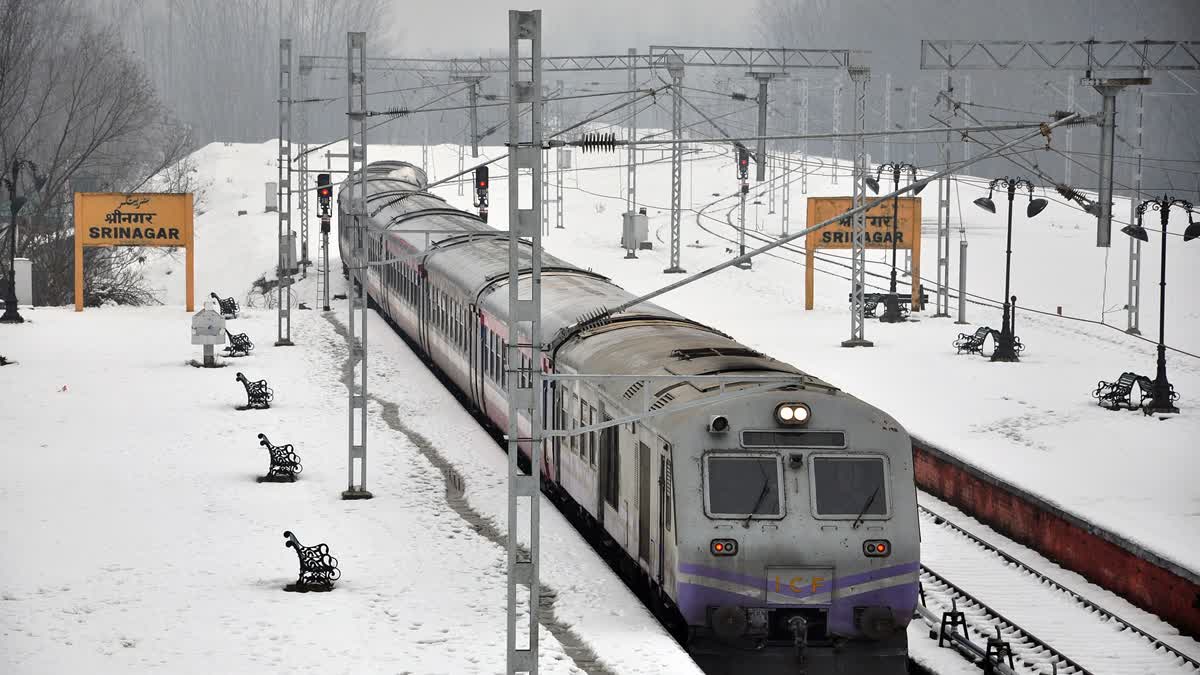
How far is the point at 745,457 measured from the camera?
47.8ft

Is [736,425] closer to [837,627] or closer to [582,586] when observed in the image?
[837,627]

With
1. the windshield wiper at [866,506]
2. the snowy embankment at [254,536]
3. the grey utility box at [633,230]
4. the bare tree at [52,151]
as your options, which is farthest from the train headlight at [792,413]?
the grey utility box at [633,230]

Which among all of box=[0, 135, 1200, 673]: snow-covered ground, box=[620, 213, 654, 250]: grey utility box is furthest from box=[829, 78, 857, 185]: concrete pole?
box=[0, 135, 1200, 673]: snow-covered ground

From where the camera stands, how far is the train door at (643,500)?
1552cm

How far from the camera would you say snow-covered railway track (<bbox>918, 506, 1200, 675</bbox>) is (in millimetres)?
17062

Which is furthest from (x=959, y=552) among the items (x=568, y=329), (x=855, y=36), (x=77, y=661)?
(x=855, y=36)

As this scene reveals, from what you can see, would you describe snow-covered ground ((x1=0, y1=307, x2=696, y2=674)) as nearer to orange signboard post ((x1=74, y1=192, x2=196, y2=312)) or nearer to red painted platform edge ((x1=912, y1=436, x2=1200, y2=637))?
red painted platform edge ((x1=912, y1=436, x2=1200, y2=637))

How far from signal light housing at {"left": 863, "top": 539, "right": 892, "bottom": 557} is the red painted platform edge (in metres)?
4.89

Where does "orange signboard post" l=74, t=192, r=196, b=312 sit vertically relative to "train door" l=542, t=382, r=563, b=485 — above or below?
above

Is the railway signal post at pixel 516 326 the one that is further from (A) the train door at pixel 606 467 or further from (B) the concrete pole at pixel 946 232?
(B) the concrete pole at pixel 946 232

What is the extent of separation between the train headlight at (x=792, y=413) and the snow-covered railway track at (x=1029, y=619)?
152 inches

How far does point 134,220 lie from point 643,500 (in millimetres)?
30598

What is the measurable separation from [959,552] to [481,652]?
9.42 m

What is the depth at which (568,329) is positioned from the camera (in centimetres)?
2017
